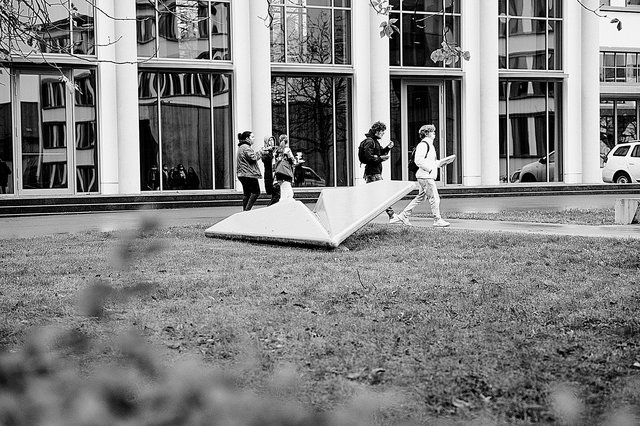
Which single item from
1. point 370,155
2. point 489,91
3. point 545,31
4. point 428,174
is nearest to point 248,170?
point 370,155

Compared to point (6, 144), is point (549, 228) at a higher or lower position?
lower

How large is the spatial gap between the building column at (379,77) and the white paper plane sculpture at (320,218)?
1688 centimetres

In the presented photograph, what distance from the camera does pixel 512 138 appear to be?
3206cm

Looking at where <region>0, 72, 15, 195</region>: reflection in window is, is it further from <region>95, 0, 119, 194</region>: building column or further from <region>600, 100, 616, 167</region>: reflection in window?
<region>600, 100, 616, 167</region>: reflection in window

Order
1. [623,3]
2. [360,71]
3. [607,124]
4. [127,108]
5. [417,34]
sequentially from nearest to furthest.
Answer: [127,108] < [360,71] < [417,34] < [623,3] < [607,124]

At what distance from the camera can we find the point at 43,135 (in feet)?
84.2

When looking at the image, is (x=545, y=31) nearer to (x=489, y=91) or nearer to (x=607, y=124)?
(x=489, y=91)

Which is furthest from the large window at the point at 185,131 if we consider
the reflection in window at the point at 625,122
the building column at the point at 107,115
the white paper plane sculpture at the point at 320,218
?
the reflection in window at the point at 625,122

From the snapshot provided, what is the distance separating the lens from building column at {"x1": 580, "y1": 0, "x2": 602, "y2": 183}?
32844 mm

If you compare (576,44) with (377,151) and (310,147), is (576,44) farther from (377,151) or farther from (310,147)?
(377,151)

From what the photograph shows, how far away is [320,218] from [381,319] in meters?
5.84

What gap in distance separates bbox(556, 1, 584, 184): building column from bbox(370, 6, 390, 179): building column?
6760 millimetres

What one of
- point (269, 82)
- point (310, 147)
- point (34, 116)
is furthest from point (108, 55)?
point (310, 147)

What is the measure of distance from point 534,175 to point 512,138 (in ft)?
5.43
